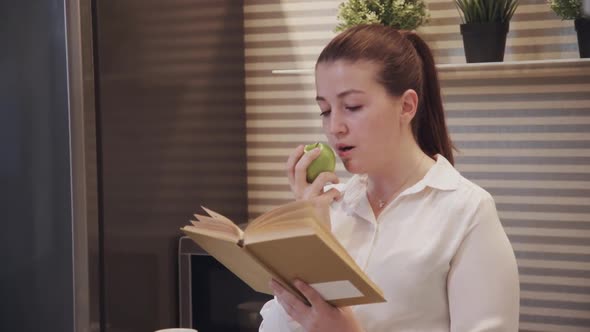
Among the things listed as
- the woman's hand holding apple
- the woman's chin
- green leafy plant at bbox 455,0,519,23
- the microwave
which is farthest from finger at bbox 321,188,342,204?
green leafy plant at bbox 455,0,519,23

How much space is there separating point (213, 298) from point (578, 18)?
1350 mm

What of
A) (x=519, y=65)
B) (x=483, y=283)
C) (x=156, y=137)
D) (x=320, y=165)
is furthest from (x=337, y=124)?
(x=519, y=65)

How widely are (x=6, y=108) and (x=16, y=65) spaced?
12 centimetres

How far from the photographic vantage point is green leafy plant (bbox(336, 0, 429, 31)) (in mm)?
2498

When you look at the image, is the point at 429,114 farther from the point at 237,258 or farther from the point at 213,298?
the point at 213,298

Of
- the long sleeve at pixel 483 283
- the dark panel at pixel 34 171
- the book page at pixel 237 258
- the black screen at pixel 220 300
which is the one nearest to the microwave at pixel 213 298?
the black screen at pixel 220 300

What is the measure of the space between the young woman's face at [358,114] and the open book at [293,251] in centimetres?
26

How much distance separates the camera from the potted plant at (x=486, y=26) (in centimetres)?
240

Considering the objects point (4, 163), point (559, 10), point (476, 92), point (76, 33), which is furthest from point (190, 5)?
point (559, 10)

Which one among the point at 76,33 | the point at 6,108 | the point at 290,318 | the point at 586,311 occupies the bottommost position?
the point at 586,311

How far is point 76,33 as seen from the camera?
2.10 m

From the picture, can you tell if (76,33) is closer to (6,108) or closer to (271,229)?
(6,108)

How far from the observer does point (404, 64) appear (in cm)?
158

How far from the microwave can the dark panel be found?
1.32ft
